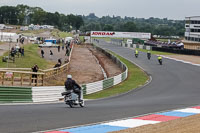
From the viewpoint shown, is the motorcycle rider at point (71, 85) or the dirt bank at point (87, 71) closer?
the motorcycle rider at point (71, 85)

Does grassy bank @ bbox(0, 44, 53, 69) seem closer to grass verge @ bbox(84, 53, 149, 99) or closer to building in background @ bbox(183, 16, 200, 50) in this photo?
grass verge @ bbox(84, 53, 149, 99)

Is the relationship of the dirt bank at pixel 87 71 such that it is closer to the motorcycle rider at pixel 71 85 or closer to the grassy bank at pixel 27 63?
the grassy bank at pixel 27 63

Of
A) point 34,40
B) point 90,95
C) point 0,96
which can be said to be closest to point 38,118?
point 0,96

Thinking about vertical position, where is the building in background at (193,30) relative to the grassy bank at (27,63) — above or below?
above

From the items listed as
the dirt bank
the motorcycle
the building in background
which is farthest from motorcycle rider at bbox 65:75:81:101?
the building in background

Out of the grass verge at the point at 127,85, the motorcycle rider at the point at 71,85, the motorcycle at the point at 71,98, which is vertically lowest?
the grass verge at the point at 127,85

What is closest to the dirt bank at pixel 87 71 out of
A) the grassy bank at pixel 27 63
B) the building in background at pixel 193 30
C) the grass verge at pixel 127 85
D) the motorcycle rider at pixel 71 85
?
the grass verge at pixel 127 85

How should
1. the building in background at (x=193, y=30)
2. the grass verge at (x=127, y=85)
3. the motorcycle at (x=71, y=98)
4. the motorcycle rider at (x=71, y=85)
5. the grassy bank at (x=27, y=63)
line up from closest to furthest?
the motorcycle rider at (x=71, y=85)
the motorcycle at (x=71, y=98)
the grass verge at (x=127, y=85)
the grassy bank at (x=27, y=63)
the building in background at (x=193, y=30)

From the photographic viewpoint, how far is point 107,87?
30.3 meters

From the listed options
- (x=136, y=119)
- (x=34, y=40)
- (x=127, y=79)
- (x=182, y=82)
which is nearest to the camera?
(x=136, y=119)

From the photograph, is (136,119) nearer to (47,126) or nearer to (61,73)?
(47,126)

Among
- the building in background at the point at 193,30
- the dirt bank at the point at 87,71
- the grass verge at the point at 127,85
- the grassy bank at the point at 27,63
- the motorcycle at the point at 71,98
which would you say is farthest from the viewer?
the building in background at the point at 193,30

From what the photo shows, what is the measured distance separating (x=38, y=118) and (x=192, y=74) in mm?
30495

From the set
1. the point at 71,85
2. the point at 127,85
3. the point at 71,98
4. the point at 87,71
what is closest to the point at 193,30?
the point at 87,71
